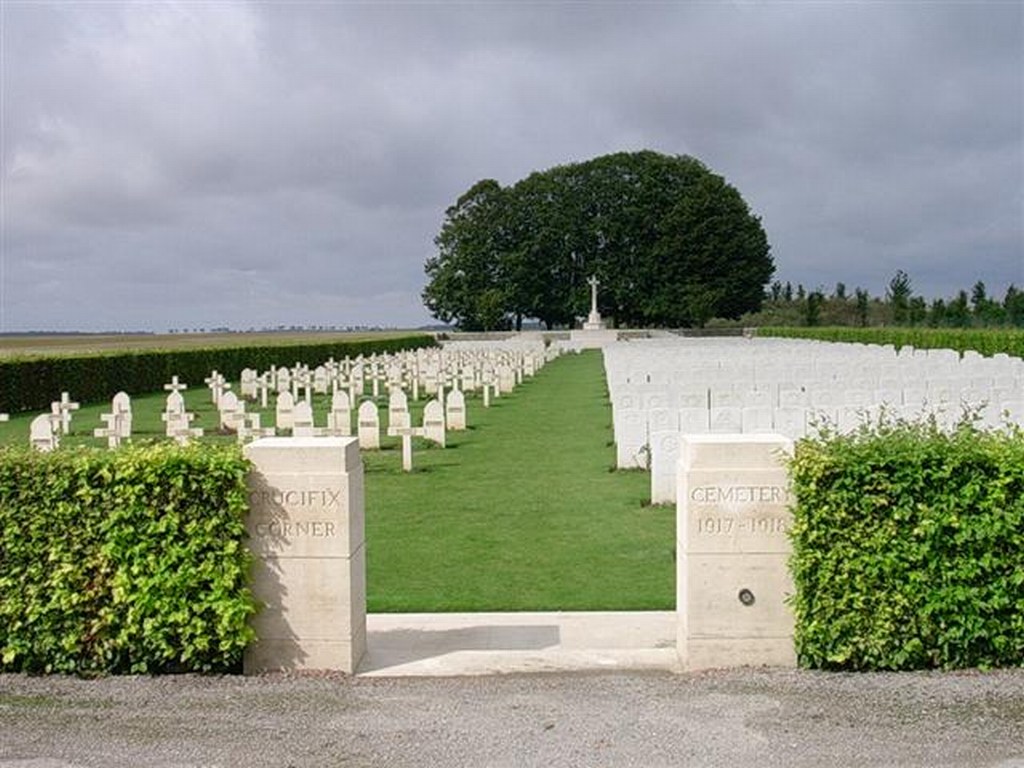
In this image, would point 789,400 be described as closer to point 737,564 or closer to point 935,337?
point 737,564

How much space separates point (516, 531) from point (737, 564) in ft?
13.1

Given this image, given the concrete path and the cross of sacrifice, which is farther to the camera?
the cross of sacrifice

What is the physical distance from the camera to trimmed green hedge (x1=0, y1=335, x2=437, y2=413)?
25.4 meters

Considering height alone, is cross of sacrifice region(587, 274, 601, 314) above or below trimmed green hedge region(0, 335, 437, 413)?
above

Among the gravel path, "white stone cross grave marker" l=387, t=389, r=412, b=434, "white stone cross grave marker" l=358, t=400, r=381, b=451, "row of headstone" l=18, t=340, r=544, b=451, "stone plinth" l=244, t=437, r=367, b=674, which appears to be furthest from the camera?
"white stone cross grave marker" l=358, t=400, r=381, b=451

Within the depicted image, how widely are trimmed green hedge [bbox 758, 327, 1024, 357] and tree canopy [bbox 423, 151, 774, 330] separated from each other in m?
10.5

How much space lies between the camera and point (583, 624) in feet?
20.1

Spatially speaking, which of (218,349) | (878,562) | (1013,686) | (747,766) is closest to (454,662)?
(747,766)

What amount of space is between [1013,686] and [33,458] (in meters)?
5.14

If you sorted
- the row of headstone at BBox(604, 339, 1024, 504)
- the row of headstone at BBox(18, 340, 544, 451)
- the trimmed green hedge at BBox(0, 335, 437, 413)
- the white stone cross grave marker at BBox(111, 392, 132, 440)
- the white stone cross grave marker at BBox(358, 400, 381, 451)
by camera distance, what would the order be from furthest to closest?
the trimmed green hedge at BBox(0, 335, 437, 413), the white stone cross grave marker at BBox(358, 400, 381, 451), the white stone cross grave marker at BBox(111, 392, 132, 440), the row of headstone at BBox(18, 340, 544, 451), the row of headstone at BBox(604, 339, 1024, 504)

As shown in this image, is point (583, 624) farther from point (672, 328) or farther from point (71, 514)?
point (672, 328)

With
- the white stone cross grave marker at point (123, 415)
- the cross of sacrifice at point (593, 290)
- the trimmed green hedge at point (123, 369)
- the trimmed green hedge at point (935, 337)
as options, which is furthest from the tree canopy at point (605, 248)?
the white stone cross grave marker at point (123, 415)

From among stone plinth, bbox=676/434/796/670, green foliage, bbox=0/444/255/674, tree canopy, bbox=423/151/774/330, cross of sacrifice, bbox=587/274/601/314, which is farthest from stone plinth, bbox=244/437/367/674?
tree canopy, bbox=423/151/774/330

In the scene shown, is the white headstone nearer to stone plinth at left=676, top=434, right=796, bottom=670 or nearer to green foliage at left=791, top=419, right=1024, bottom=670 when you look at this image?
stone plinth at left=676, top=434, right=796, bottom=670
